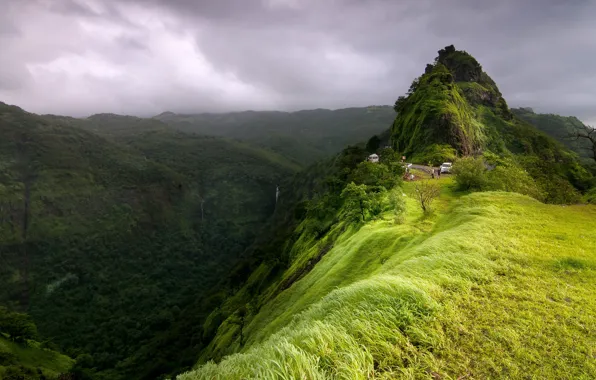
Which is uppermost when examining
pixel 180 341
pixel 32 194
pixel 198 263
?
pixel 32 194

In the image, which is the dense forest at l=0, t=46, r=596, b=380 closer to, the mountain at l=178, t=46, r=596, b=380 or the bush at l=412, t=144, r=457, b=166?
the mountain at l=178, t=46, r=596, b=380

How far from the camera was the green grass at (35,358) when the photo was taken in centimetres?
6956

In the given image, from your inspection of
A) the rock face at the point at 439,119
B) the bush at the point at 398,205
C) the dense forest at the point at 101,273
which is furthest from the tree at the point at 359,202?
the dense forest at the point at 101,273

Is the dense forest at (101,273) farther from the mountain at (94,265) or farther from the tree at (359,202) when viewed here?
the tree at (359,202)

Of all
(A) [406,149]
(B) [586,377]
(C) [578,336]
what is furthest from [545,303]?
(A) [406,149]

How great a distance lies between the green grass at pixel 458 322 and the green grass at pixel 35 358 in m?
83.7

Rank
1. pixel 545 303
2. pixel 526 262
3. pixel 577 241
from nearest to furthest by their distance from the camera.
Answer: pixel 545 303 < pixel 526 262 < pixel 577 241

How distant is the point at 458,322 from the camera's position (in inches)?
283

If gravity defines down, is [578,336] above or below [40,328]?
above

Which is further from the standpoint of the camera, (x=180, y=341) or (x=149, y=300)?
(x=149, y=300)

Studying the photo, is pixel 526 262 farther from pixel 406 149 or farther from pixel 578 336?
pixel 406 149

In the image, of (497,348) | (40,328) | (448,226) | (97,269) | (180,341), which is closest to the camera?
(497,348)

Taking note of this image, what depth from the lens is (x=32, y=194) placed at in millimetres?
180250

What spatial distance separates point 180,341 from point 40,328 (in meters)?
63.2
